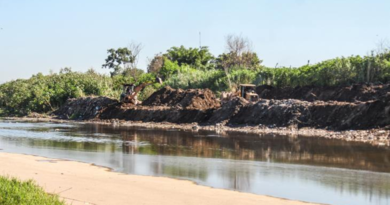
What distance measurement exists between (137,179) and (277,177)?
12.1ft

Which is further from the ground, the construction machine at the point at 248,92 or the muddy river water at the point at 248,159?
the construction machine at the point at 248,92

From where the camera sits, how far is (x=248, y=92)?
41.5m

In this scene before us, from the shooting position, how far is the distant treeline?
3903 centimetres

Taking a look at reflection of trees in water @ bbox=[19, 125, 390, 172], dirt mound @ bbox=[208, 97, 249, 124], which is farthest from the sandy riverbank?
dirt mound @ bbox=[208, 97, 249, 124]

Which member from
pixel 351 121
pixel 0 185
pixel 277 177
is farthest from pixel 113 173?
pixel 351 121

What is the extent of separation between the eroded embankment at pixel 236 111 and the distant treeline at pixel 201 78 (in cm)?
388

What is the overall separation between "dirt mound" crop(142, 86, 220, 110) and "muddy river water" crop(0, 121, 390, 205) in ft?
38.1

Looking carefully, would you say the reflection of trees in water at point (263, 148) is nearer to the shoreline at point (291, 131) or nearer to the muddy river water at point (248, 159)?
the muddy river water at point (248, 159)

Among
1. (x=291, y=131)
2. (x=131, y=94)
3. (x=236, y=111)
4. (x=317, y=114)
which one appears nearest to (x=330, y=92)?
(x=236, y=111)

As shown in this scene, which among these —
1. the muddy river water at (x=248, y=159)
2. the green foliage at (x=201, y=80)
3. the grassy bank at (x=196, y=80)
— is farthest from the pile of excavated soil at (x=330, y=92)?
the muddy river water at (x=248, y=159)

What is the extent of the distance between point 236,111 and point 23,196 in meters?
26.6

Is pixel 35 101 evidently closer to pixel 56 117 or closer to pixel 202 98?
pixel 56 117

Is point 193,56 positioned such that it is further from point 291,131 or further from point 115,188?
point 115,188

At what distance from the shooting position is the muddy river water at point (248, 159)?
45.6 ft
